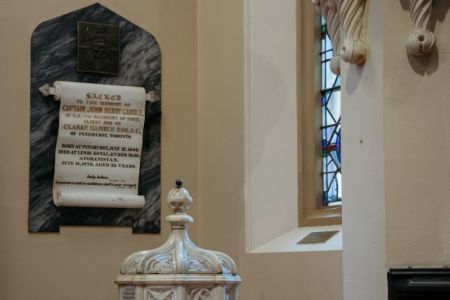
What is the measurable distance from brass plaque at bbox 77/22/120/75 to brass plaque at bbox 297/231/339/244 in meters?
1.88

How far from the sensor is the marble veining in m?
6.53

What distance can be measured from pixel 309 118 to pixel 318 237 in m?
0.88

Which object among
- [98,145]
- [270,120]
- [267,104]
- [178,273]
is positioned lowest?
[178,273]

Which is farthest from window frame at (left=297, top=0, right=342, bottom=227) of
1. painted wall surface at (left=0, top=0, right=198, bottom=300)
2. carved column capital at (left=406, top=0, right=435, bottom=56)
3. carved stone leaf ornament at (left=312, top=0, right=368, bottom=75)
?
carved column capital at (left=406, top=0, right=435, bottom=56)

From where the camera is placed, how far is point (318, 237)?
582cm

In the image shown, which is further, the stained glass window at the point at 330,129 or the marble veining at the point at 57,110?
the marble veining at the point at 57,110

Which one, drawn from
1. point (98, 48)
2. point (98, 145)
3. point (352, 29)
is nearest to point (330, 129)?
point (98, 145)

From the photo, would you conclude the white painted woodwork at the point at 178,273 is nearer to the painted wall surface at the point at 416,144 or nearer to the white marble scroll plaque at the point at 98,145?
the painted wall surface at the point at 416,144

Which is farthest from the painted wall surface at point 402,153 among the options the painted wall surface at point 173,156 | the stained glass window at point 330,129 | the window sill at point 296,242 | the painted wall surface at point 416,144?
the stained glass window at point 330,129

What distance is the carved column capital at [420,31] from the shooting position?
3.76m

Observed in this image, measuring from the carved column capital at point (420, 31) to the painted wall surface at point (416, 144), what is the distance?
45 millimetres

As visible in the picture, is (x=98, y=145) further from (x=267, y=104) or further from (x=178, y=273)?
(x=178, y=273)

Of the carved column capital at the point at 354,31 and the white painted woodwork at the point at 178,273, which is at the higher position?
the carved column capital at the point at 354,31

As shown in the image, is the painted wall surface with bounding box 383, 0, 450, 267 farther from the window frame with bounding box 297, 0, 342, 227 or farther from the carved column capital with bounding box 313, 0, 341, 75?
the window frame with bounding box 297, 0, 342, 227
